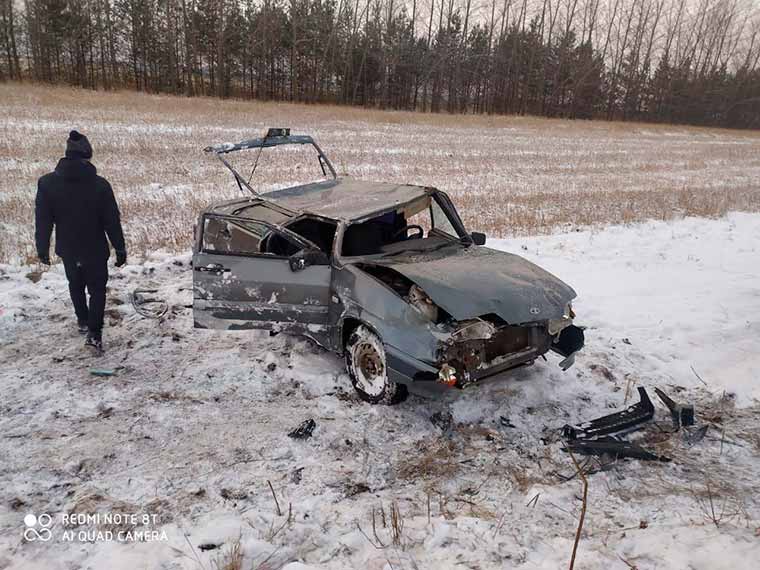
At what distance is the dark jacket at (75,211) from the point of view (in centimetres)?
469

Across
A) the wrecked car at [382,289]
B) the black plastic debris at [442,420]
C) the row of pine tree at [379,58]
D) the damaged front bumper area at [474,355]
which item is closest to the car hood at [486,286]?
the wrecked car at [382,289]

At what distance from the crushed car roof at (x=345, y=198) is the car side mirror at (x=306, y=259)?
43 cm

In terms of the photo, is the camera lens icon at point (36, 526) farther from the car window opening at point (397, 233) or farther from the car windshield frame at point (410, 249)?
the car window opening at point (397, 233)

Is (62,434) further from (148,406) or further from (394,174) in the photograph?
(394,174)

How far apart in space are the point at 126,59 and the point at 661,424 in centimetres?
5223

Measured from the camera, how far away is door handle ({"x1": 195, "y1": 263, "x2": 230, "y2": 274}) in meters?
4.72

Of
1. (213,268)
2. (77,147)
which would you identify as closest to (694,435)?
(213,268)

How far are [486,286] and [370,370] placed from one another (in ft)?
3.92

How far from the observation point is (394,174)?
593 inches

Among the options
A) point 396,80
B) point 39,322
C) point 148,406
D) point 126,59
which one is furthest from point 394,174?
point 126,59

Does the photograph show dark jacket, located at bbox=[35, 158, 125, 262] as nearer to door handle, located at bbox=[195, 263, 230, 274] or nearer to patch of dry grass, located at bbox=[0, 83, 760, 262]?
door handle, located at bbox=[195, 263, 230, 274]

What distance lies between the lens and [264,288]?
4.68 metres

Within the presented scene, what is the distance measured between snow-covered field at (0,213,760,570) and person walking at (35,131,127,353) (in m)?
0.62

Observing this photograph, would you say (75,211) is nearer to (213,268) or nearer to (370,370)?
(213,268)
